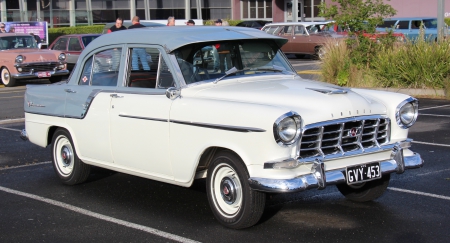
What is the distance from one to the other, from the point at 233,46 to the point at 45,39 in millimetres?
26609

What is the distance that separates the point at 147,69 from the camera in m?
7.13

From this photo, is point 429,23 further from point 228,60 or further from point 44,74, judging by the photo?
point 228,60

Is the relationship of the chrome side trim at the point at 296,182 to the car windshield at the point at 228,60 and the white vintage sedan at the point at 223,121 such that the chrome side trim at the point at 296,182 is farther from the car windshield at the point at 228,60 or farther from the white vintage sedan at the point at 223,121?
the car windshield at the point at 228,60

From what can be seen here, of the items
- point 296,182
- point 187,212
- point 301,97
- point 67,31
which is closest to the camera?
point 296,182

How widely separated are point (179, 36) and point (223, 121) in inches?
54.6

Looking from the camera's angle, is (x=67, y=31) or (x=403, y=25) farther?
(x=67, y=31)

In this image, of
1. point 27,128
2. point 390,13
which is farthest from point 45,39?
point 27,128

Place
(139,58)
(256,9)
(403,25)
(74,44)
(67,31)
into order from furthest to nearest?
1. (256,9)
2. (67,31)
3. (403,25)
4. (74,44)
5. (139,58)

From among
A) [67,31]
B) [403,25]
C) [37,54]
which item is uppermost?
[67,31]

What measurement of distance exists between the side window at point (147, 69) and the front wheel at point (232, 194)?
109 cm

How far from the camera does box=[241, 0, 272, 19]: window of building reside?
50.1 metres

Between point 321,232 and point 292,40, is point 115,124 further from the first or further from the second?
point 292,40

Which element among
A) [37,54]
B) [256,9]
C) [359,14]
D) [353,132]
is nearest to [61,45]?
[37,54]

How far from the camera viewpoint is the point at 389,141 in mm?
6535
